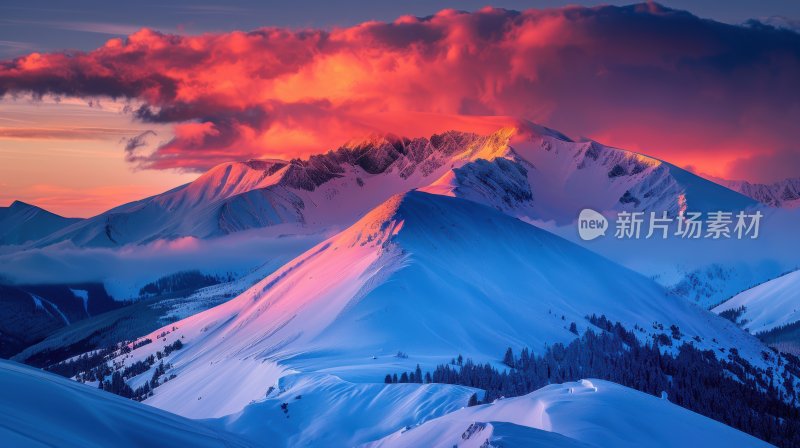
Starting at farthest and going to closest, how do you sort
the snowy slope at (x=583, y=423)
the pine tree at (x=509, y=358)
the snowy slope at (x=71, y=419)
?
the pine tree at (x=509, y=358) < the snowy slope at (x=583, y=423) < the snowy slope at (x=71, y=419)

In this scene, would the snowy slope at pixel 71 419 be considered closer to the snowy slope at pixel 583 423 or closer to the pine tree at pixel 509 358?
the snowy slope at pixel 583 423

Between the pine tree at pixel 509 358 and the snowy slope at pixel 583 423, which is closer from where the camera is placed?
the snowy slope at pixel 583 423

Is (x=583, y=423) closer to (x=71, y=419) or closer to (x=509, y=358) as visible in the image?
(x=71, y=419)

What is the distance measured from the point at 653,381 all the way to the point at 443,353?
51699mm

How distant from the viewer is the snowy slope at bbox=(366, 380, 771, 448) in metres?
49.0

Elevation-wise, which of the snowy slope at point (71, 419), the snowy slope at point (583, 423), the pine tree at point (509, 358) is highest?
the pine tree at point (509, 358)

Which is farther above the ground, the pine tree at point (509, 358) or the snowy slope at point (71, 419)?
the pine tree at point (509, 358)

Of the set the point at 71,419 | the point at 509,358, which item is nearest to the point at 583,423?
the point at 71,419

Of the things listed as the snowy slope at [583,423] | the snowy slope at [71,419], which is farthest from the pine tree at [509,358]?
the snowy slope at [71,419]

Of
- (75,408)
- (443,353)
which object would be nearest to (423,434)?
(75,408)

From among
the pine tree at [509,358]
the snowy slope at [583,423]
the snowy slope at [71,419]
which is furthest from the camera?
the pine tree at [509,358]

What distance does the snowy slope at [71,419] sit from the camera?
113ft

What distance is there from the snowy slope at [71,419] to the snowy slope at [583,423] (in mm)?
13782

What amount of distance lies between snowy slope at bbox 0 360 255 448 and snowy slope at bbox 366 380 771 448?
13.8 m
